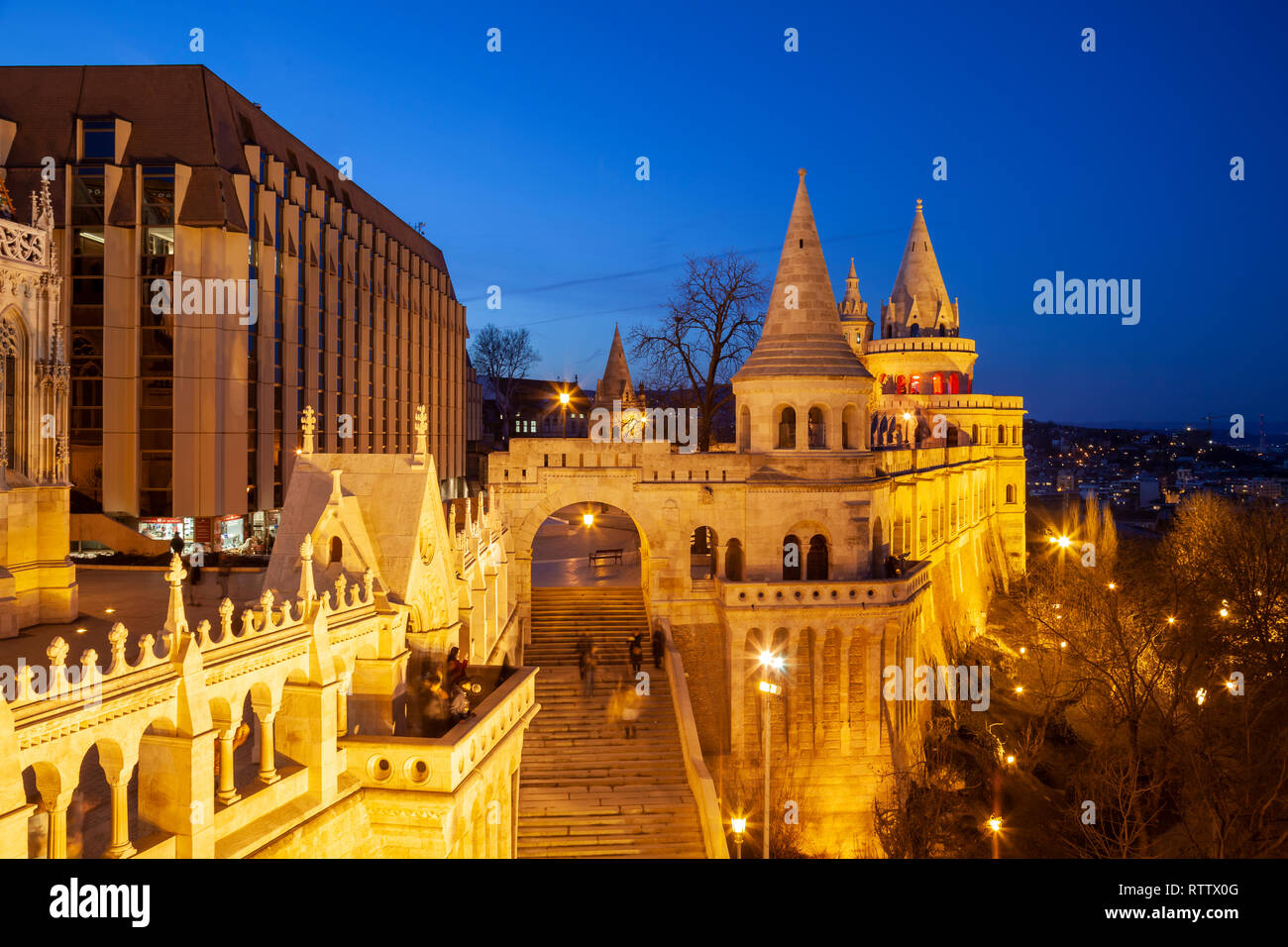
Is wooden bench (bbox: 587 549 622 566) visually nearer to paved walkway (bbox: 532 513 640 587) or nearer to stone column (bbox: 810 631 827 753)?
paved walkway (bbox: 532 513 640 587)

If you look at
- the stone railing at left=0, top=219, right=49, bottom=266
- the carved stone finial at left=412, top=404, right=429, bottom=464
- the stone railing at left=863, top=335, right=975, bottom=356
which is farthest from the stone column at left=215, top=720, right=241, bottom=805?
the stone railing at left=863, top=335, right=975, bottom=356

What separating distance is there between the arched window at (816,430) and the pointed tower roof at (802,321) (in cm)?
167

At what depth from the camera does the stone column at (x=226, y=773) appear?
10.5 m

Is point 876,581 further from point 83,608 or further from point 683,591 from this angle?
point 83,608

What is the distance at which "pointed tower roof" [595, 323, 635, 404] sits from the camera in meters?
42.1

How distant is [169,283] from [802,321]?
24598 millimetres

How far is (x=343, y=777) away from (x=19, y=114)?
35274 millimetres

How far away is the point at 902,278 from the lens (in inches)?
2680

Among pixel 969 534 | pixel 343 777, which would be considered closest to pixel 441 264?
pixel 969 534

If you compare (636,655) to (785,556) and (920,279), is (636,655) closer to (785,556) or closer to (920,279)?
(785,556)

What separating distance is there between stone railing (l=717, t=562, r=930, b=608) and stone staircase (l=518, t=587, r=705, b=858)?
350cm

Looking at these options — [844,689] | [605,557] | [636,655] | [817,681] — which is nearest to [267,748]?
[636,655]

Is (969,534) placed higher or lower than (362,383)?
lower

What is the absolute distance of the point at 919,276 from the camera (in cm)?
6725
